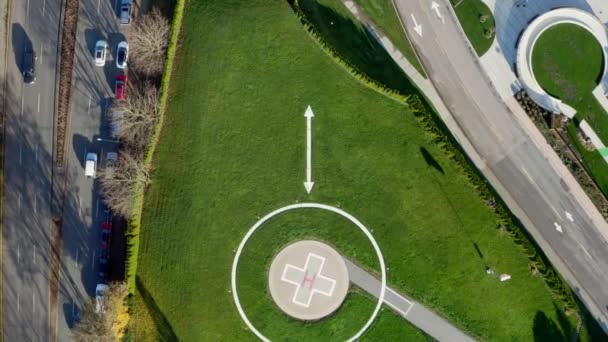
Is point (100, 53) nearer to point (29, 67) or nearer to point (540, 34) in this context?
point (29, 67)

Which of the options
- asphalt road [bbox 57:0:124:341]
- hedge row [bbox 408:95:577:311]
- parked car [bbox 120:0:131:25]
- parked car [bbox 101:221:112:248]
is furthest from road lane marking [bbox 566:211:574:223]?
parked car [bbox 120:0:131:25]

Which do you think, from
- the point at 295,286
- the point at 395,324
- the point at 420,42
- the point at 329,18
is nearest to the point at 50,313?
the point at 295,286

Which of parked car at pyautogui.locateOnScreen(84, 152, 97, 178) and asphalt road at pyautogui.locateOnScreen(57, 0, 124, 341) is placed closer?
parked car at pyautogui.locateOnScreen(84, 152, 97, 178)

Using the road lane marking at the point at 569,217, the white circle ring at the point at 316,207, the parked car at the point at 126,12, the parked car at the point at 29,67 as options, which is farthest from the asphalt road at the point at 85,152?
the road lane marking at the point at 569,217

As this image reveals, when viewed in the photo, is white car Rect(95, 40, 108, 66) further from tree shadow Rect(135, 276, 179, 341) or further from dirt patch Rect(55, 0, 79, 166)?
tree shadow Rect(135, 276, 179, 341)

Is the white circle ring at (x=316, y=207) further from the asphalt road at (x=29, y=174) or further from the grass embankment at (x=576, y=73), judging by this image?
the grass embankment at (x=576, y=73)

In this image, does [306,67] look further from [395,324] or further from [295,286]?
[395,324]

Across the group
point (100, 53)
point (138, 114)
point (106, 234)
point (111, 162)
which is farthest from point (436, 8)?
point (106, 234)

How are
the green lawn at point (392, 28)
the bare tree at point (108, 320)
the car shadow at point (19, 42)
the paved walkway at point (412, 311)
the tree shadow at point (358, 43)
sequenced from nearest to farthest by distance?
the bare tree at point (108, 320), the paved walkway at point (412, 311), the tree shadow at point (358, 43), the green lawn at point (392, 28), the car shadow at point (19, 42)
